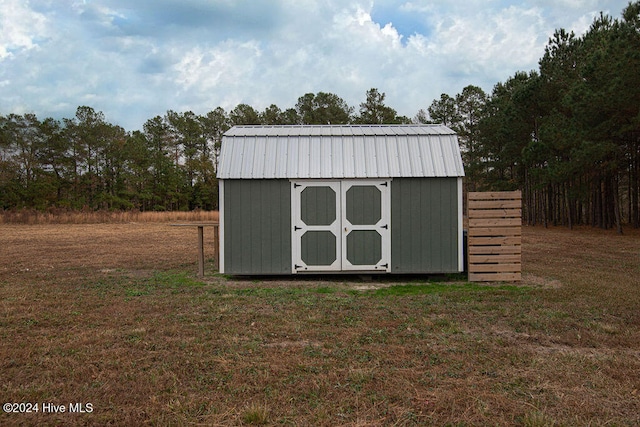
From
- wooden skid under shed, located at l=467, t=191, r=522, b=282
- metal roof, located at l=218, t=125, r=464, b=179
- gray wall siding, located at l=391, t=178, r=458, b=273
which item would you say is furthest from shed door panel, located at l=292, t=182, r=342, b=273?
wooden skid under shed, located at l=467, t=191, r=522, b=282

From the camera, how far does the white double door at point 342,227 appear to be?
27.1 feet

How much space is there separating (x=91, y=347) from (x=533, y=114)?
25.8 metres

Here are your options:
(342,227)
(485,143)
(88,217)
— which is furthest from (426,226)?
(88,217)

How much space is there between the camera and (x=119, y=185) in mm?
37938

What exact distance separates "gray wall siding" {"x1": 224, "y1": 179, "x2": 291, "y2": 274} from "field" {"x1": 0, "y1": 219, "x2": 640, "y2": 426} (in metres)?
0.49

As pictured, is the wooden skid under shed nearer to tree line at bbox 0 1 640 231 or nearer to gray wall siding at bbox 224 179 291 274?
gray wall siding at bbox 224 179 291 274

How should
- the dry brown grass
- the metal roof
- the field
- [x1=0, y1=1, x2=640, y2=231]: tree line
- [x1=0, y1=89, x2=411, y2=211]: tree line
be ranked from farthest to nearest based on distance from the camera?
[x1=0, y1=89, x2=411, y2=211]: tree line
the dry brown grass
[x1=0, y1=1, x2=640, y2=231]: tree line
the metal roof
the field

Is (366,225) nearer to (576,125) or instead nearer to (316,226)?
(316,226)

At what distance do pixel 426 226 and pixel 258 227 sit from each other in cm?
331

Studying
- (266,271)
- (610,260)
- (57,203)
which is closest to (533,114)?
(610,260)

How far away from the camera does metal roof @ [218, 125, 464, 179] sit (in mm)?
8219

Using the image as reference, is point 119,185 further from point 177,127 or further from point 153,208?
point 177,127

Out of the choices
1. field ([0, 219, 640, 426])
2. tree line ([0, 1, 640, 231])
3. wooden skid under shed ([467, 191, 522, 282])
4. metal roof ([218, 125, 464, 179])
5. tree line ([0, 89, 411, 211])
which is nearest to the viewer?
field ([0, 219, 640, 426])

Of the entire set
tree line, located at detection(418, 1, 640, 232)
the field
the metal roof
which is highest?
tree line, located at detection(418, 1, 640, 232)
